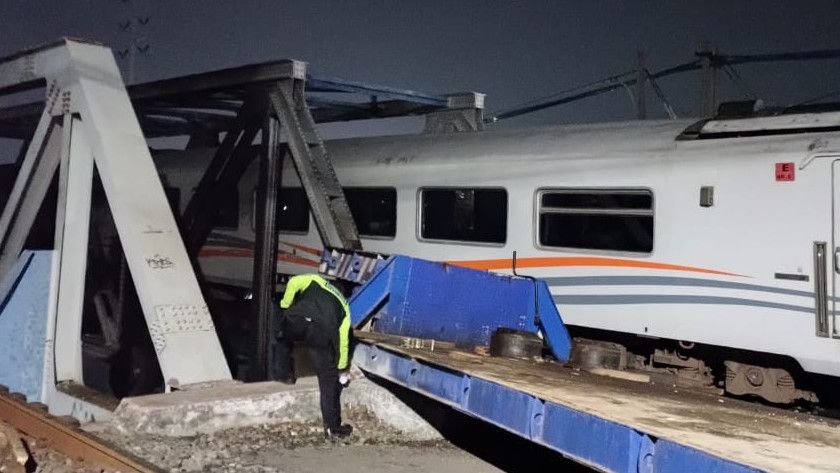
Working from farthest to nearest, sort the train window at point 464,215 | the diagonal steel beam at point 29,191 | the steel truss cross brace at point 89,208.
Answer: the diagonal steel beam at point 29,191 < the train window at point 464,215 < the steel truss cross brace at point 89,208

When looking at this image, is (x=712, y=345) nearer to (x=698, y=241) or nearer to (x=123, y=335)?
(x=698, y=241)

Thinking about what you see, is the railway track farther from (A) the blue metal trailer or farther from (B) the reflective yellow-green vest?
(A) the blue metal trailer

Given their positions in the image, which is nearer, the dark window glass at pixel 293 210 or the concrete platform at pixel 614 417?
the concrete platform at pixel 614 417

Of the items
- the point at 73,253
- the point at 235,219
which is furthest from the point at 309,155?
the point at 235,219

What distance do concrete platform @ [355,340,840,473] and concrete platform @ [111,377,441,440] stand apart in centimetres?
66

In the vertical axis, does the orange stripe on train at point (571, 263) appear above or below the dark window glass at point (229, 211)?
below

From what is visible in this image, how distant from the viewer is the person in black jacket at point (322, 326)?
769 centimetres

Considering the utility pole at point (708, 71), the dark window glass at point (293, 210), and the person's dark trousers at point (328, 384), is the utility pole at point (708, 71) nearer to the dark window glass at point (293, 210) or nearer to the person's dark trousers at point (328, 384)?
the dark window glass at point (293, 210)

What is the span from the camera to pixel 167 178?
16594 millimetres

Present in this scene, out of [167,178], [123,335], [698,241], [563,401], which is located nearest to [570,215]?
[698,241]

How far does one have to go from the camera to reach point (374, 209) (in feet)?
40.8

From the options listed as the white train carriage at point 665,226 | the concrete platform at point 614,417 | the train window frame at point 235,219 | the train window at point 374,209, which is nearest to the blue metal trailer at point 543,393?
the concrete platform at point 614,417

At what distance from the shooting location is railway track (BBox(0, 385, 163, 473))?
261 inches

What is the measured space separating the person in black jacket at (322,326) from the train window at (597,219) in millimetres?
3051
